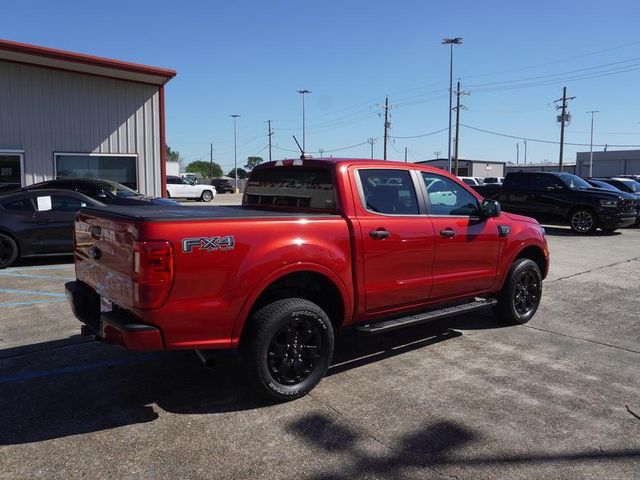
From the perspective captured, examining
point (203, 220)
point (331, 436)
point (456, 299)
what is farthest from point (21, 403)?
point (456, 299)

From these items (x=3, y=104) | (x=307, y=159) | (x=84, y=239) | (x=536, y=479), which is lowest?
(x=536, y=479)

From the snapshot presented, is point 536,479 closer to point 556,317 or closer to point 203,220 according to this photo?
point 203,220

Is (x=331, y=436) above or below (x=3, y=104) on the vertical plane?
below

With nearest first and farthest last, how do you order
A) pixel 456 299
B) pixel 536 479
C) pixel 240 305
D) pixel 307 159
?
pixel 536 479, pixel 240 305, pixel 307 159, pixel 456 299

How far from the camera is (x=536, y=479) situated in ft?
9.87

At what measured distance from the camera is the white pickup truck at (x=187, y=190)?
1433 inches

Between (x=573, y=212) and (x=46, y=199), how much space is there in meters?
13.7

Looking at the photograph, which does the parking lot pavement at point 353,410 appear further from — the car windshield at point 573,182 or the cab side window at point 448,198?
the car windshield at point 573,182

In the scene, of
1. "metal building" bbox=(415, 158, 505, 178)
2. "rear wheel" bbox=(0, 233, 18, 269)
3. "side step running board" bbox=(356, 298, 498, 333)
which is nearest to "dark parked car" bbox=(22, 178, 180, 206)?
"rear wheel" bbox=(0, 233, 18, 269)

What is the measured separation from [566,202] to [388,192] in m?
12.7

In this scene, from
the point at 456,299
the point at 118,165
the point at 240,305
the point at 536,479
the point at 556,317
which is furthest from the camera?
the point at 118,165

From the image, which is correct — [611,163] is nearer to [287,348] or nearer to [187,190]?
[187,190]

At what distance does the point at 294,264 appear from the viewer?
389cm

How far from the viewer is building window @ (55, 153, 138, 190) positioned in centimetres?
1623
